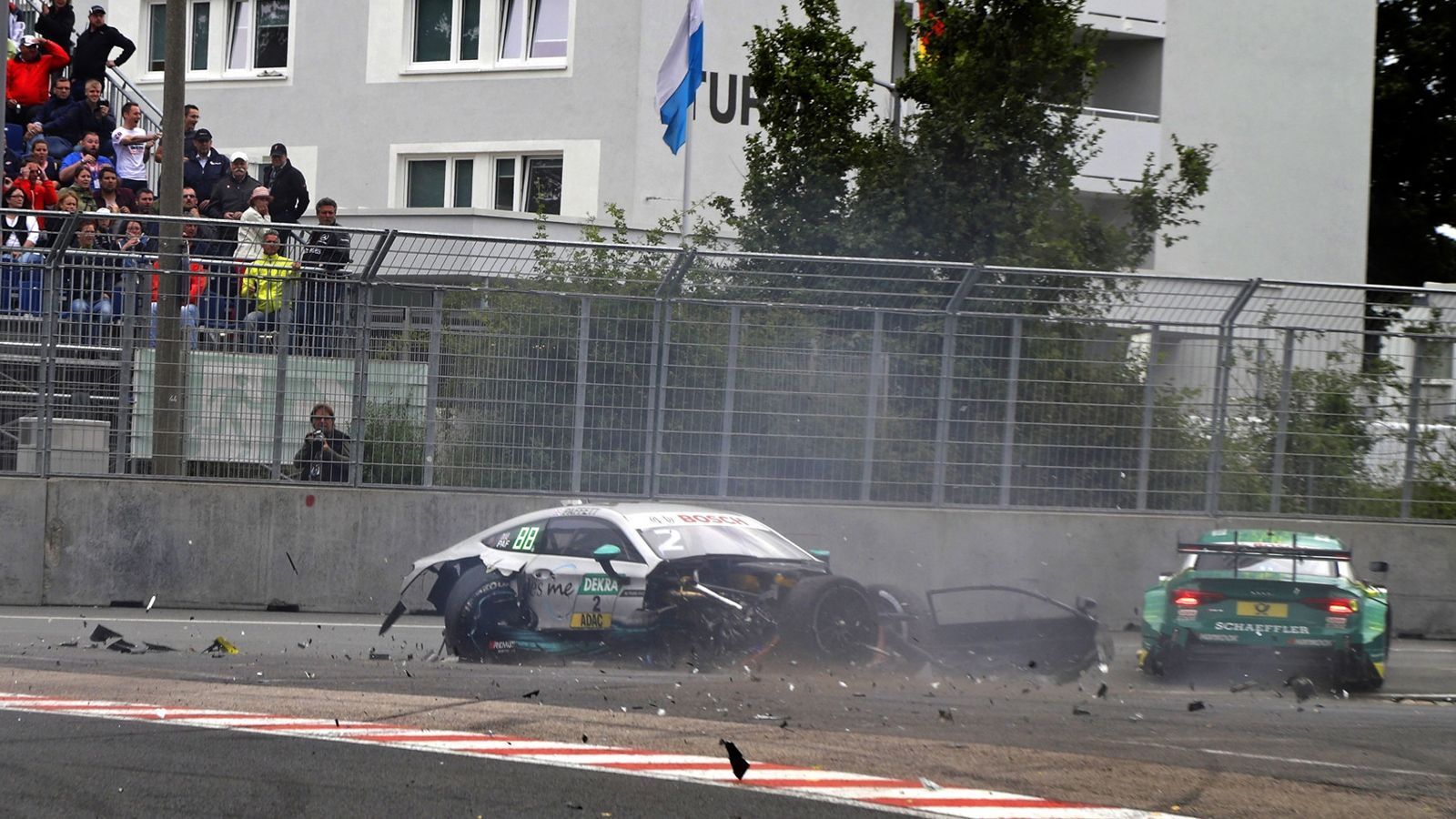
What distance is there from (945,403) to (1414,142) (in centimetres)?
3469

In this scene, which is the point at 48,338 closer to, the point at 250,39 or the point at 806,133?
the point at 806,133

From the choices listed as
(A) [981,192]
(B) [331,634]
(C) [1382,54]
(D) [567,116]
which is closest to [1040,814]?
(B) [331,634]

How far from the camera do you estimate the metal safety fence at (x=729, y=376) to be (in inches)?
520

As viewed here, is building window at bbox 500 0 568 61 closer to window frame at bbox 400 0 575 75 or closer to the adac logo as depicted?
window frame at bbox 400 0 575 75

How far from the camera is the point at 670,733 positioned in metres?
7.59

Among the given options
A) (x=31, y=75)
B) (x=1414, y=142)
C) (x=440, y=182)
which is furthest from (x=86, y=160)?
(x=1414, y=142)

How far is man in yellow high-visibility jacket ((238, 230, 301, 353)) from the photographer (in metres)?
13.3

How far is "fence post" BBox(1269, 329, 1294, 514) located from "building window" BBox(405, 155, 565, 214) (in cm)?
1591

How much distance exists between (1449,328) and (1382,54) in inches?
1281

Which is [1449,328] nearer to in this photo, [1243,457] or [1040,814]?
[1243,457]

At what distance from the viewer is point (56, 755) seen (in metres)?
6.55

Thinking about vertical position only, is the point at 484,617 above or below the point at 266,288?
below

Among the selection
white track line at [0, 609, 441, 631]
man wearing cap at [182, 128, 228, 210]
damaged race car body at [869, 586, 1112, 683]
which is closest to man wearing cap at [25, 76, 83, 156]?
man wearing cap at [182, 128, 228, 210]

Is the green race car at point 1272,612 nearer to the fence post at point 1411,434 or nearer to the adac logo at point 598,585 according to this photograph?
the adac logo at point 598,585
